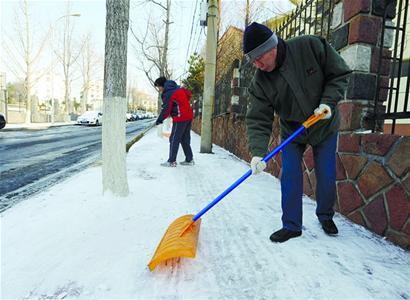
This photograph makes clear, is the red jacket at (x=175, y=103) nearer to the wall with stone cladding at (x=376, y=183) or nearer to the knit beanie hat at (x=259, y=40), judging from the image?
the wall with stone cladding at (x=376, y=183)

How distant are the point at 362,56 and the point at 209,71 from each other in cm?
512

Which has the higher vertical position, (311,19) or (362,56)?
(311,19)

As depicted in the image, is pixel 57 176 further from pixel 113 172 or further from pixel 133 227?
pixel 133 227

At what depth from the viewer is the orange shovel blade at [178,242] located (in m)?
1.76

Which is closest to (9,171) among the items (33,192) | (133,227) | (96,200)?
(33,192)

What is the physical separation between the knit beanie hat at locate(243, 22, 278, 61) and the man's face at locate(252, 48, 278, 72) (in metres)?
0.03

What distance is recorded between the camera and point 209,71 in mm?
7586

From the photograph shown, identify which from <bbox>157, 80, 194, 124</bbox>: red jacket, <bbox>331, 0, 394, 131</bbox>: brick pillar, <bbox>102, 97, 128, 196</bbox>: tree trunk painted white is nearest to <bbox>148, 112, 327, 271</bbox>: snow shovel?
<bbox>331, 0, 394, 131</bbox>: brick pillar

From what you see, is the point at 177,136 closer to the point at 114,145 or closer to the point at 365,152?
the point at 114,145

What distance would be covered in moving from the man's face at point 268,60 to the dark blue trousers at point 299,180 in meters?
0.64

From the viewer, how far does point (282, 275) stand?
176 cm

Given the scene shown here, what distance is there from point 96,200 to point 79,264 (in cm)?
134

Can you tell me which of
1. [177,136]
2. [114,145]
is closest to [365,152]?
[114,145]

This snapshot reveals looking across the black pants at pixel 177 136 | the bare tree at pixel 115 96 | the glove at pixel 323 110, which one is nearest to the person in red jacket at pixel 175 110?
the black pants at pixel 177 136
